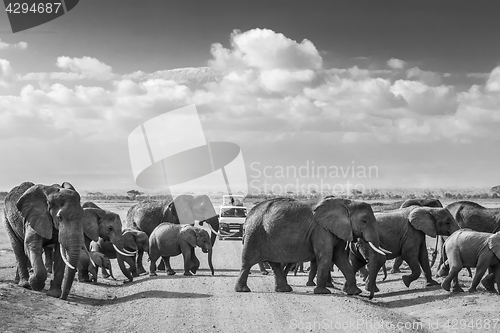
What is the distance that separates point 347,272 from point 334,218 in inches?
57.5

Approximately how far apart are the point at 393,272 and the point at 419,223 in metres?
4.55

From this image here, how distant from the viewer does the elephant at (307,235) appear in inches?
648

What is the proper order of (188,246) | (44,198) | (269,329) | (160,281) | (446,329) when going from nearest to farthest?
(269,329), (446,329), (44,198), (160,281), (188,246)

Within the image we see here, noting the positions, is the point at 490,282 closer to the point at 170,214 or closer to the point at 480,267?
the point at 480,267

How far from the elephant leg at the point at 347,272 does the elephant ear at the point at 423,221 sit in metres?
3.01

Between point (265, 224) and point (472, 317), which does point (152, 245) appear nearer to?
point (265, 224)

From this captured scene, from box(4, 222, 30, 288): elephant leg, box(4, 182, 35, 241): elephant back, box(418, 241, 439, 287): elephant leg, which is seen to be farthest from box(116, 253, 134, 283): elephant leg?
box(418, 241, 439, 287): elephant leg

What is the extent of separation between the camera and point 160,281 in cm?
1838

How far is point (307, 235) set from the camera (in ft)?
54.6

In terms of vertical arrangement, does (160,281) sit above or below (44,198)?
below

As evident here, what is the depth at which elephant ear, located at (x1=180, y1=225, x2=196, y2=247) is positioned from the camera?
2138 cm

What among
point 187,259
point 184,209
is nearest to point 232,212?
point 184,209

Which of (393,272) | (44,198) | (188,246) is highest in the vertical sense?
(44,198)

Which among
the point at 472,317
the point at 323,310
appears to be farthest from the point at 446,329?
the point at 323,310
